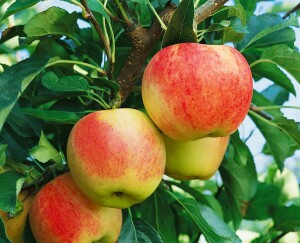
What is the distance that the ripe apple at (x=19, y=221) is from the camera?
1236 mm

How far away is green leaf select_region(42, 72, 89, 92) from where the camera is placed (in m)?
1.17

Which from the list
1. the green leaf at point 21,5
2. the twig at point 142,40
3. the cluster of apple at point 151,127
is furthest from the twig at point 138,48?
the green leaf at point 21,5

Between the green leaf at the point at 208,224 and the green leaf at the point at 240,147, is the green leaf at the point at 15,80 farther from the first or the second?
the green leaf at the point at 240,147

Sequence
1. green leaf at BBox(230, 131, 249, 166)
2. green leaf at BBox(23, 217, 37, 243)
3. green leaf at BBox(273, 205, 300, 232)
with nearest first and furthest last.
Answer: green leaf at BBox(23, 217, 37, 243), green leaf at BBox(230, 131, 249, 166), green leaf at BBox(273, 205, 300, 232)

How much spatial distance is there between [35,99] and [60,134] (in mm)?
100

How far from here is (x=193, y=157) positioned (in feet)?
4.17

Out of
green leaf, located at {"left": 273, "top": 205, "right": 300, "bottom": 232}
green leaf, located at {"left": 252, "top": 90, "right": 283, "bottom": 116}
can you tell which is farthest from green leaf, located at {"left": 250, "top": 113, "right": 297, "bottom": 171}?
green leaf, located at {"left": 273, "top": 205, "right": 300, "bottom": 232}

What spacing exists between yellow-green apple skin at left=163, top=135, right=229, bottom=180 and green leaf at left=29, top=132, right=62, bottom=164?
22 centimetres

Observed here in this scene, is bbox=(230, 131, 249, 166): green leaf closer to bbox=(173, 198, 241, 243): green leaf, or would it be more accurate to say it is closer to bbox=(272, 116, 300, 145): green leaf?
bbox=(272, 116, 300, 145): green leaf

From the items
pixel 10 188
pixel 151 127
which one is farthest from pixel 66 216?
pixel 151 127

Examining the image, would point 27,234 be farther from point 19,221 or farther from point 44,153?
point 44,153

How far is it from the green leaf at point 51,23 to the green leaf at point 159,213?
450 millimetres

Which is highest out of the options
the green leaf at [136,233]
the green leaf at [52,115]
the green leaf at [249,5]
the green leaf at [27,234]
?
the green leaf at [52,115]

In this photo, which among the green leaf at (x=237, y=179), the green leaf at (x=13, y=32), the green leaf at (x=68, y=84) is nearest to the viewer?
the green leaf at (x=68, y=84)
